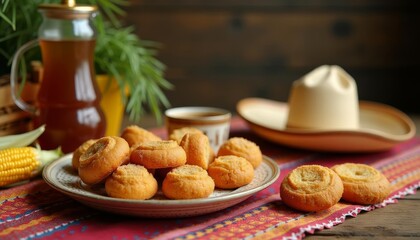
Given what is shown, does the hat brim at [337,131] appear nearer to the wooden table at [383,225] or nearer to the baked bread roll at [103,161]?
the wooden table at [383,225]

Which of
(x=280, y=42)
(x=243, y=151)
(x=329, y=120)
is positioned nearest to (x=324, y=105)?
(x=329, y=120)

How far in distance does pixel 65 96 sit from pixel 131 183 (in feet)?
1.42

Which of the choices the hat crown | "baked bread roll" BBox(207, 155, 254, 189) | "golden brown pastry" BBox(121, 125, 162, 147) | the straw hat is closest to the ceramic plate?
"baked bread roll" BBox(207, 155, 254, 189)

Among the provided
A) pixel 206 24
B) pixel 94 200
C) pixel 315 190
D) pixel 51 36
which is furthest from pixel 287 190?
pixel 206 24

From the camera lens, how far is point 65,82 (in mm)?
1152

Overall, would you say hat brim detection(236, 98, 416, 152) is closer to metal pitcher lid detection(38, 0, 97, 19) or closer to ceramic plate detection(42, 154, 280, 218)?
ceramic plate detection(42, 154, 280, 218)

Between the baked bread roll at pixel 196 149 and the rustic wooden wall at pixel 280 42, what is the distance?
1.37 m

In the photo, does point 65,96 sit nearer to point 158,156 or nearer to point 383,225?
point 158,156

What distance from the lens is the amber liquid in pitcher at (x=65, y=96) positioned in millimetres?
1146

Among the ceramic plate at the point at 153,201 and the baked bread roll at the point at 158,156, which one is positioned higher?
the baked bread roll at the point at 158,156

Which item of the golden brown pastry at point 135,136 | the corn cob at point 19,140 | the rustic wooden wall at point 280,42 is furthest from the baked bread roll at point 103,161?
the rustic wooden wall at point 280,42

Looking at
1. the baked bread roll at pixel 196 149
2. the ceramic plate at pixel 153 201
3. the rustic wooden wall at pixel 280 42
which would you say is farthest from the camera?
the rustic wooden wall at pixel 280 42

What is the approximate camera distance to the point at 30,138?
106cm

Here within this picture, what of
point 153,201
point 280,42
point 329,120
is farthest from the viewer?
point 280,42
